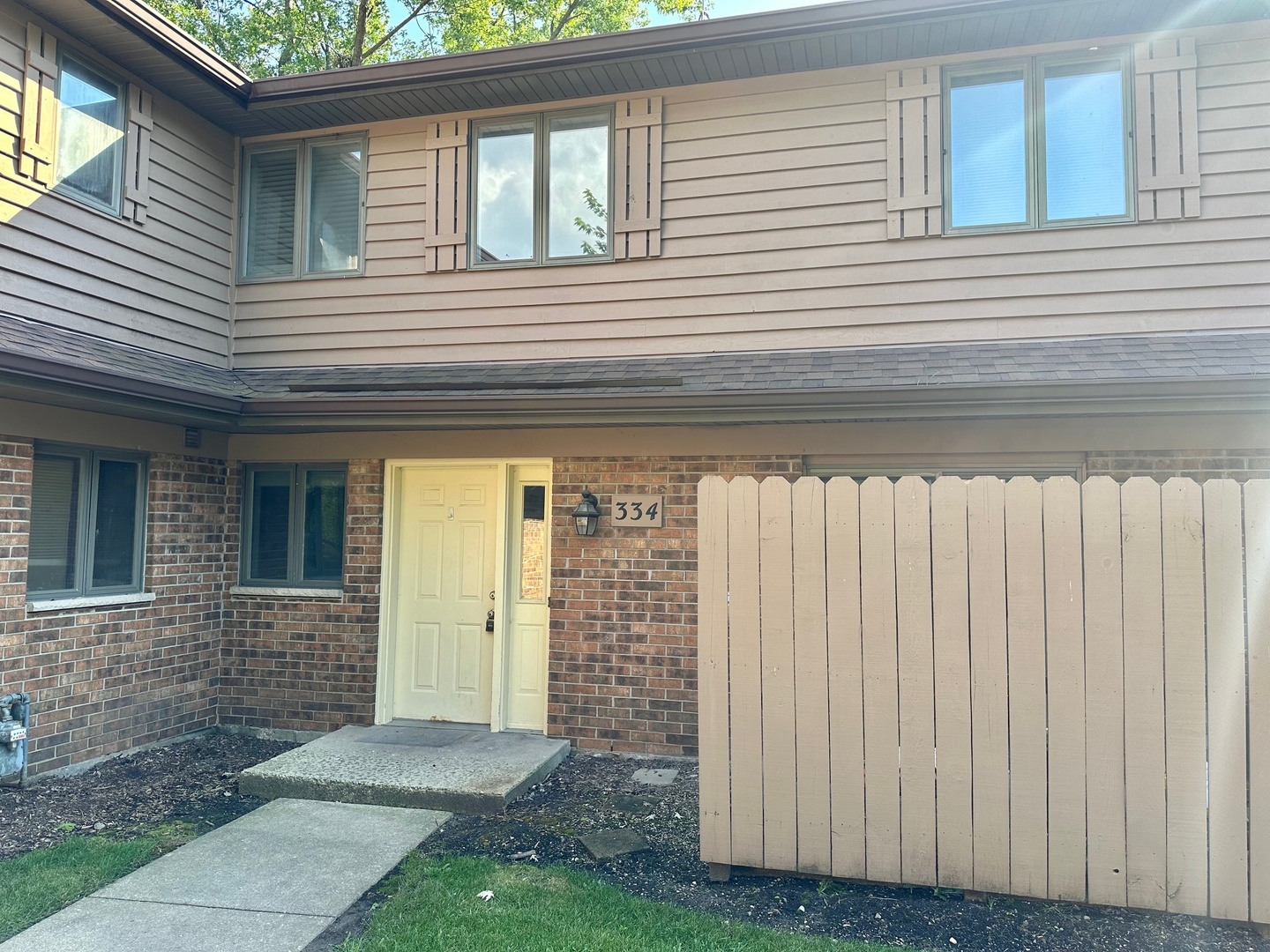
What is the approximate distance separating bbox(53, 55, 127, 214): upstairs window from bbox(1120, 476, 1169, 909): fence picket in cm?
689

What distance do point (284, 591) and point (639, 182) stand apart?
14.4 feet

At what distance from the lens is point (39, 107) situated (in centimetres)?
585

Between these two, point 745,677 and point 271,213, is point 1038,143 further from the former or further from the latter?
point 271,213

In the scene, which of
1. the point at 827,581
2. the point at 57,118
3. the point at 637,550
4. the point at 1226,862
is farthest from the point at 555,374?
the point at 1226,862

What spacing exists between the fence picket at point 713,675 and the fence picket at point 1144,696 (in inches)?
63.5

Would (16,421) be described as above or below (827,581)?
above

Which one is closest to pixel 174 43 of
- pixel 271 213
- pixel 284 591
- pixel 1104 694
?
pixel 271 213

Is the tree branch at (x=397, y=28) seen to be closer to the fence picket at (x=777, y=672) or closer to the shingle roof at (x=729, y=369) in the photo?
the shingle roof at (x=729, y=369)

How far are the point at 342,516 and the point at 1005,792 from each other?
5.41 meters

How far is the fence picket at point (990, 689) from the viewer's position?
3.58 meters

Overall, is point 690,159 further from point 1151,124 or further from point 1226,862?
point 1226,862

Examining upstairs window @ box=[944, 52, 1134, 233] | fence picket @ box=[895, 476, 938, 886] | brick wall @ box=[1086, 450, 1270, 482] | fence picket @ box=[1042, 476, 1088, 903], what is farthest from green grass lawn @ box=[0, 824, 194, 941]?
upstairs window @ box=[944, 52, 1134, 233]

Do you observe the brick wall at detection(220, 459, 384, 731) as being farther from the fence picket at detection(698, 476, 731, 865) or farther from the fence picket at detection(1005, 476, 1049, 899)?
the fence picket at detection(1005, 476, 1049, 899)

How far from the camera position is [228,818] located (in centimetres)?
509
